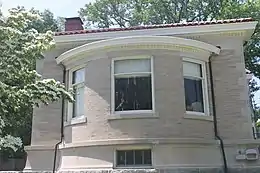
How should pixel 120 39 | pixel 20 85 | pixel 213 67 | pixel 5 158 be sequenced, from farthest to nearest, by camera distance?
pixel 5 158 < pixel 213 67 < pixel 120 39 < pixel 20 85

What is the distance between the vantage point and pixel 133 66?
36.2 ft

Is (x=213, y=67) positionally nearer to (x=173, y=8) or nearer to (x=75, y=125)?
(x=75, y=125)

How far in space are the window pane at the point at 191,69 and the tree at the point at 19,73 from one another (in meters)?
4.83

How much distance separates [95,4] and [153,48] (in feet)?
75.8

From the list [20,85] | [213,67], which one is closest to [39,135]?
[20,85]

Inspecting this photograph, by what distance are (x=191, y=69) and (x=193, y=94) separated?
2.72ft

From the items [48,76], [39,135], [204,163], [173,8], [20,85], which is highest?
[173,8]

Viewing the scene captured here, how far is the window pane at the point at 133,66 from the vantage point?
36.0 ft

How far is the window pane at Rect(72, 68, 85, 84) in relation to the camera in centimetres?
1169

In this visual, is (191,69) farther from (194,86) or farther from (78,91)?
(78,91)

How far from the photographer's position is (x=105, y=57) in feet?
36.6

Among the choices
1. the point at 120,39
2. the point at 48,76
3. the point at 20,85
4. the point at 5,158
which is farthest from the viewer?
the point at 5,158

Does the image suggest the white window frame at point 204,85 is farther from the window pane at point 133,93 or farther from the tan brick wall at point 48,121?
the tan brick wall at point 48,121

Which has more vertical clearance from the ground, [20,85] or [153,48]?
[153,48]
